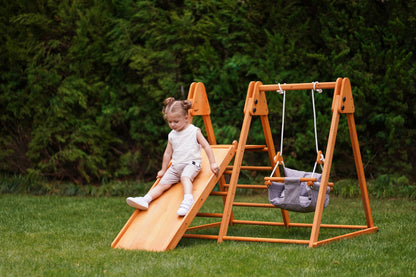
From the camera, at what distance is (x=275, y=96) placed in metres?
9.26

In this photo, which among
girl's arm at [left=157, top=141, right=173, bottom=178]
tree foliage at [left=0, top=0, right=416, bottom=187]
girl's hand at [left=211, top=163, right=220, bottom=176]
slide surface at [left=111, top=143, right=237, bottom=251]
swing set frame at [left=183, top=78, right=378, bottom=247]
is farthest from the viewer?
tree foliage at [left=0, top=0, right=416, bottom=187]

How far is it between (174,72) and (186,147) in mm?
4474

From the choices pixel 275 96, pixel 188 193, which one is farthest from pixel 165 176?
Result: pixel 275 96

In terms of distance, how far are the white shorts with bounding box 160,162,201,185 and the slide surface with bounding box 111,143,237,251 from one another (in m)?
0.06

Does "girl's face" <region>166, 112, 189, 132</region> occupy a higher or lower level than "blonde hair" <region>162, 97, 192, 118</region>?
lower

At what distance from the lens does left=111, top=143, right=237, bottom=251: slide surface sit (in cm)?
504

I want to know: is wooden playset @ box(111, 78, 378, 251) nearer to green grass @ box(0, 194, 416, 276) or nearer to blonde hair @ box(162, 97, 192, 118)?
green grass @ box(0, 194, 416, 276)

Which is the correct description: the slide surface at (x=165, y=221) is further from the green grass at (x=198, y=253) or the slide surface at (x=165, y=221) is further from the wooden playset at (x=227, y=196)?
the green grass at (x=198, y=253)

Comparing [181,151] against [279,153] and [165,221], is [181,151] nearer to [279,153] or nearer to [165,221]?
[165,221]

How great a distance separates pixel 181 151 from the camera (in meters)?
5.70

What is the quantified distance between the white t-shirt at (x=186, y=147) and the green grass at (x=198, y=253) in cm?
80

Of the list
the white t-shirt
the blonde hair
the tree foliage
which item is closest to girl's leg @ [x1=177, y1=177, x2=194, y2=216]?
the white t-shirt

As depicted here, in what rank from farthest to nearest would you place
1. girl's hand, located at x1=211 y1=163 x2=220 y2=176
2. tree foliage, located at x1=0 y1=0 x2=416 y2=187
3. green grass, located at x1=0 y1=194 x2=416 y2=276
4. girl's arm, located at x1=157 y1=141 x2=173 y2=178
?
1. tree foliage, located at x1=0 y1=0 x2=416 y2=187
2. girl's arm, located at x1=157 y1=141 x2=173 y2=178
3. girl's hand, located at x1=211 y1=163 x2=220 y2=176
4. green grass, located at x1=0 y1=194 x2=416 y2=276

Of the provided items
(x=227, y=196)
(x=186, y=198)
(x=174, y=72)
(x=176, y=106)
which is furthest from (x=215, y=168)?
(x=174, y=72)
